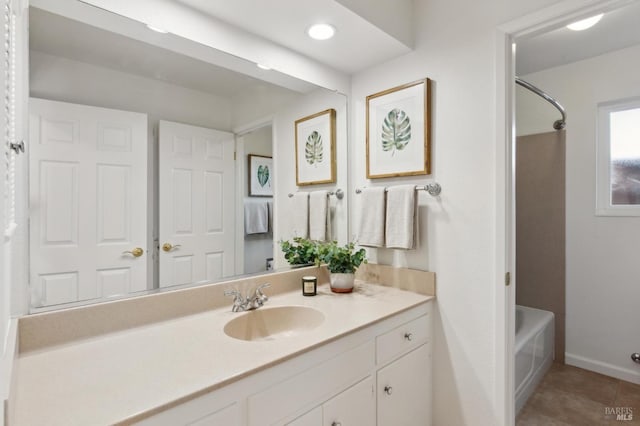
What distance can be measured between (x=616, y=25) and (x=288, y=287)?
8.06ft

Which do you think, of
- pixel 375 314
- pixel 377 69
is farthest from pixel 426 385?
pixel 377 69

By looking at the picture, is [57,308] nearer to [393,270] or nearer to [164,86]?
[164,86]

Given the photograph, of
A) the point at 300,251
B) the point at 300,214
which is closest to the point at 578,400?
the point at 300,251

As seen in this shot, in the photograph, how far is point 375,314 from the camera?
1378 millimetres

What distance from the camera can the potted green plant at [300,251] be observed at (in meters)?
1.87

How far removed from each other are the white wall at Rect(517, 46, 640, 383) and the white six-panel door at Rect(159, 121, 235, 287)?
8.30 feet

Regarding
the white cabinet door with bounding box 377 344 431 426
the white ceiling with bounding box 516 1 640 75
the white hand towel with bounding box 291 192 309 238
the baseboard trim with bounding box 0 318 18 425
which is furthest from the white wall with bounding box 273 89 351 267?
the white ceiling with bounding box 516 1 640 75

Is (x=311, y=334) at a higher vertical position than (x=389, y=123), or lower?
lower

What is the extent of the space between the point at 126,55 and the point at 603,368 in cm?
348

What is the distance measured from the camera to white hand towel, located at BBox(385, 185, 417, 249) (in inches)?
66.2

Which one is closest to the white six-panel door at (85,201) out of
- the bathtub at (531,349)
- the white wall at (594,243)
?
the bathtub at (531,349)

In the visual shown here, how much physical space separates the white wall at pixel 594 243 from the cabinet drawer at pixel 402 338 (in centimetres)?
167

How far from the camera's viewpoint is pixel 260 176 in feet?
5.74

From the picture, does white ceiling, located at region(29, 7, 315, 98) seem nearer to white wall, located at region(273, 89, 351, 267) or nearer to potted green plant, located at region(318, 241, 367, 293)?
white wall, located at region(273, 89, 351, 267)
